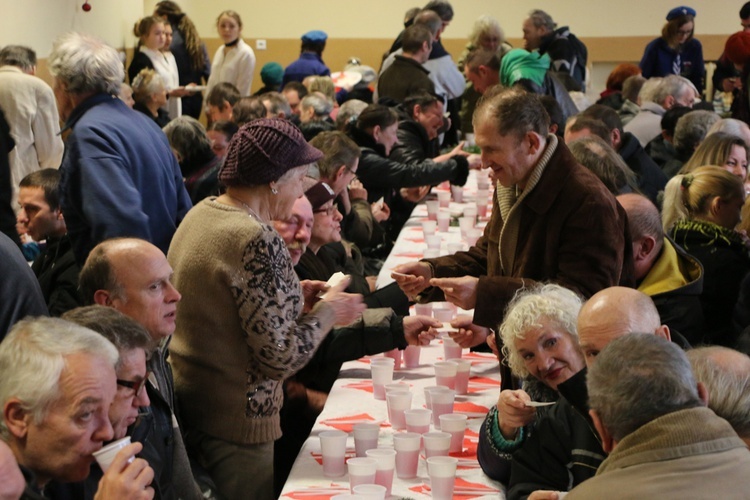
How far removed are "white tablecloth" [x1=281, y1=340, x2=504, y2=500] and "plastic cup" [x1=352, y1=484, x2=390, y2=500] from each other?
214 mm

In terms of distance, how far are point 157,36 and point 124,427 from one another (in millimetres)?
9046

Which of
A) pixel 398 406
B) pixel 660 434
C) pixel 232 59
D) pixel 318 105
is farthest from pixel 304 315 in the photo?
pixel 232 59

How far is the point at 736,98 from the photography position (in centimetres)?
986

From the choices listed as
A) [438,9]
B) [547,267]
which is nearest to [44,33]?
[438,9]

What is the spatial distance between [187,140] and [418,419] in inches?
139

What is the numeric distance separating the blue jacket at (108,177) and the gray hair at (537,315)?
157 cm

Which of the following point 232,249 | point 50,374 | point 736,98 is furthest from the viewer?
point 736,98

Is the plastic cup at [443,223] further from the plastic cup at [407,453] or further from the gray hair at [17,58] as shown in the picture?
the plastic cup at [407,453]

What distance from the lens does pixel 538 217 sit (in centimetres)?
334

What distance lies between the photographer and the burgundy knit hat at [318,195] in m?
4.53

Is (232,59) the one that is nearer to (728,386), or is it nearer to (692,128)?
(692,128)

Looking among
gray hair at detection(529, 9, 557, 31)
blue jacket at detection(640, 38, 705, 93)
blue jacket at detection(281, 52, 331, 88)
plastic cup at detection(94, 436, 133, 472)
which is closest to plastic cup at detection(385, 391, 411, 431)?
plastic cup at detection(94, 436, 133, 472)

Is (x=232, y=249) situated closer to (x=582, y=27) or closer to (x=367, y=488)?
(x=367, y=488)

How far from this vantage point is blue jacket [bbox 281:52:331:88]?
1142cm
